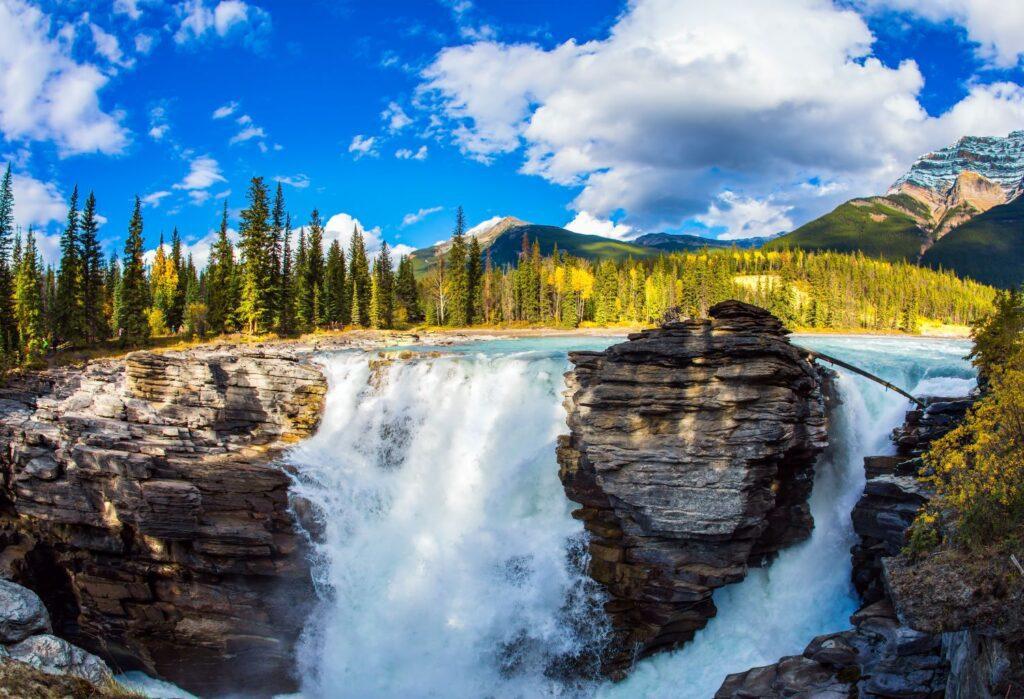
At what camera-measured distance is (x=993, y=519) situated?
1191 cm

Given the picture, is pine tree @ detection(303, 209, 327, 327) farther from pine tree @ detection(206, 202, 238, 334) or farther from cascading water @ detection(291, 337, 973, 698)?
cascading water @ detection(291, 337, 973, 698)

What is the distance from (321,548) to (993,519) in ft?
72.0

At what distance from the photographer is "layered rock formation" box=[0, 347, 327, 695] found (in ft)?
70.3

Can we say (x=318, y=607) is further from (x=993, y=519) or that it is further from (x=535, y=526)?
(x=993, y=519)

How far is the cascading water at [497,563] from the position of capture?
1981 centimetres

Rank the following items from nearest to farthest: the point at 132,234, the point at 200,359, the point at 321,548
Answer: the point at 321,548 → the point at 200,359 → the point at 132,234

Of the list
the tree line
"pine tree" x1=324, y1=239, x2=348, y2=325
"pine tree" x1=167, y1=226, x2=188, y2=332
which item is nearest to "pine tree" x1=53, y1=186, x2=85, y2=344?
the tree line

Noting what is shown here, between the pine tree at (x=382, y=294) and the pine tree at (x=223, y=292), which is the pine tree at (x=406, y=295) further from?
the pine tree at (x=223, y=292)

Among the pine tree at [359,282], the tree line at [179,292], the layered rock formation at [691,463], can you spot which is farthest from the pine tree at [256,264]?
the layered rock formation at [691,463]

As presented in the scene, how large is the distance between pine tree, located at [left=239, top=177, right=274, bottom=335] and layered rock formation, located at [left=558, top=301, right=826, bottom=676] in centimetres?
5534

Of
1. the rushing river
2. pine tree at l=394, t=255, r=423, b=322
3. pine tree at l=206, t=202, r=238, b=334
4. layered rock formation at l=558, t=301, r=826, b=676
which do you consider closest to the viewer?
the rushing river

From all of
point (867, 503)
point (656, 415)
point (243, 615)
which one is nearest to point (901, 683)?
point (867, 503)

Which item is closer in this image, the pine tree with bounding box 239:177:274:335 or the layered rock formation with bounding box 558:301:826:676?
the layered rock formation with bounding box 558:301:826:676

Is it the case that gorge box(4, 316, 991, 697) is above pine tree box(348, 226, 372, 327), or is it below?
below
